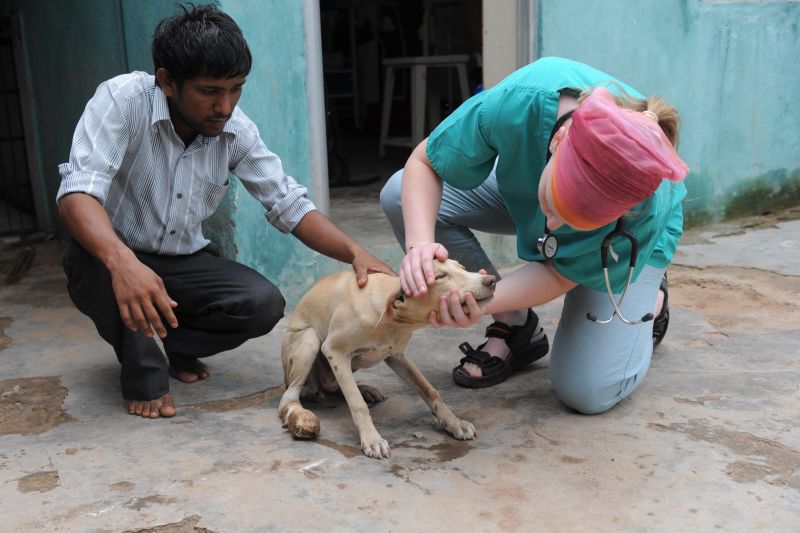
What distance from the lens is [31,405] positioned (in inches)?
115

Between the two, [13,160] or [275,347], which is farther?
[13,160]

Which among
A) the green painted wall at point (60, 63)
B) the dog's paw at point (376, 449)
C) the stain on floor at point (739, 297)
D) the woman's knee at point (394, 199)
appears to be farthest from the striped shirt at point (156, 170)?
the stain on floor at point (739, 297)

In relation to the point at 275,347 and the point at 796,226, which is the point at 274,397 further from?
the point at 796,226

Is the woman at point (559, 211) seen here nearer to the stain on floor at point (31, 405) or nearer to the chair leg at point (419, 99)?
the stain on floor at point (31, 405)

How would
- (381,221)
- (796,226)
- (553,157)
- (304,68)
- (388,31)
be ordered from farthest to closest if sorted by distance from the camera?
(388,31) < (796,226) < (381,221) < (304,68) < (553,157)

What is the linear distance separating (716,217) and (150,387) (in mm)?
4027

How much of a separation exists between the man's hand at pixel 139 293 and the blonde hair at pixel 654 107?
50.2 inches

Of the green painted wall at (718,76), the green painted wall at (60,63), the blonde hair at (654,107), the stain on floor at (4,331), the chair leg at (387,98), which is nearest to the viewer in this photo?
the blonde hair at (654,107)

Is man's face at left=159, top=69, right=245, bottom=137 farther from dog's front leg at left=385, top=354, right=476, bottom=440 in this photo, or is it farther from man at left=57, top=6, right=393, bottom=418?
dog's front leg at left=385, top=354, right=476, bottom=440

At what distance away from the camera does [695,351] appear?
338 cm

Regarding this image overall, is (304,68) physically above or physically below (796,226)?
above

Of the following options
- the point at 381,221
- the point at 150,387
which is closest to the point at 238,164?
the point at 150,387

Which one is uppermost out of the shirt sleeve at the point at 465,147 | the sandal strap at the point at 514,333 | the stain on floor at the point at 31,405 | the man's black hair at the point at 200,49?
the man's black hair at the point at 200,49

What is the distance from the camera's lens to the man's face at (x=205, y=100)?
2639 millimetres
